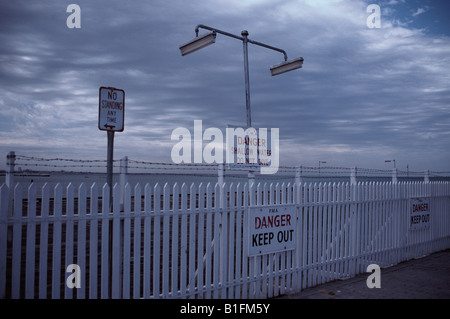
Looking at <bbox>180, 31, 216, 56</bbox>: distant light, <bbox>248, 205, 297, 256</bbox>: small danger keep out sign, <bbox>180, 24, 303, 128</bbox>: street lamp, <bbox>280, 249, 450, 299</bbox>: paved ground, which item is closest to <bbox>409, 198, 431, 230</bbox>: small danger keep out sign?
<bbox>280, 249, 450, 299</bbox>: paved ground

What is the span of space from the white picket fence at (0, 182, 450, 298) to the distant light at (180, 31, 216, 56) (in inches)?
115

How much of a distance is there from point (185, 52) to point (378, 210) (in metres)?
5.60

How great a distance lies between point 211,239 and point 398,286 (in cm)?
371

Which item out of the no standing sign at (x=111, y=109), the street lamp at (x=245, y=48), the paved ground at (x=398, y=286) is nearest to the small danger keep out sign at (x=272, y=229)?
the paved ground at (x=398, y=286)

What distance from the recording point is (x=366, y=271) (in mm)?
8273

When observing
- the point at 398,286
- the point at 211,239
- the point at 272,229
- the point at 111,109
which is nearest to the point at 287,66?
the point at 272,229

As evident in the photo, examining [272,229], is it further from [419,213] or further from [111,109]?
[419,213]

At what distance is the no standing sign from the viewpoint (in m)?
4.69

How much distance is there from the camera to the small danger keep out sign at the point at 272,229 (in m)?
6.29

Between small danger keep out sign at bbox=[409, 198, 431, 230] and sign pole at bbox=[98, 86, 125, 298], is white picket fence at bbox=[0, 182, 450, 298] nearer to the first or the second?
small danger keep out sign at bbox=[409, 198, 431, 230]

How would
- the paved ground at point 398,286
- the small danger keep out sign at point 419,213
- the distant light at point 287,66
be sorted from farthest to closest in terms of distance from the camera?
the small danger keep out sign at point 419,213, the distant light at point 287,66, the paved ground at point 398,286

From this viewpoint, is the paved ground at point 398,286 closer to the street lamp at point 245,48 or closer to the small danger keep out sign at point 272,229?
the small danger keep out sign at point 272,229

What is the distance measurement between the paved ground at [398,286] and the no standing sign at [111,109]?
4.04 meters
